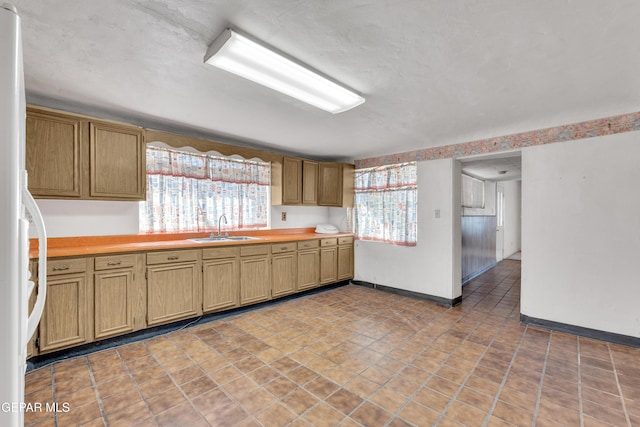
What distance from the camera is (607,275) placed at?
2.85m

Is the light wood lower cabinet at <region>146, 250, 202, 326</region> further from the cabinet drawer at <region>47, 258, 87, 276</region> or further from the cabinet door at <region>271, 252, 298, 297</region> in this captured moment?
the cabinet door at <region>271, 252, 298, 297</region>

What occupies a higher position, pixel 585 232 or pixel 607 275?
pixel 585 232

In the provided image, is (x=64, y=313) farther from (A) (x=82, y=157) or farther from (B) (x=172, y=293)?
(A) (x=82, y=157)

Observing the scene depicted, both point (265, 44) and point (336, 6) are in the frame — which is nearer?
point (336, 6)

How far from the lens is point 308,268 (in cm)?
433

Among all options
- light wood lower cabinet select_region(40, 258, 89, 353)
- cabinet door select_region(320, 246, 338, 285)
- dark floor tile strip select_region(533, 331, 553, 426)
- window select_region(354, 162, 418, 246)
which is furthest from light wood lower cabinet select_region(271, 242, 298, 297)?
dark floor tile strip select_region(533, 331, 553, 426)

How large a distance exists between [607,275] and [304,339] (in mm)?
3076

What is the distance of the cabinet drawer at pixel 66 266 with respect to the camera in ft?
7.79

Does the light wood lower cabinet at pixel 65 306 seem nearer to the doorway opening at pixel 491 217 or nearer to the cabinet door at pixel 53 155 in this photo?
the cabinet door at pixel 53 155

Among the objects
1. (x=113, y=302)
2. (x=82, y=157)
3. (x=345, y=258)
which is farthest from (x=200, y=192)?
(x=345, y=258)

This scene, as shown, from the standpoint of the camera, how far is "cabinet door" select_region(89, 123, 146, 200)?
9.00ft

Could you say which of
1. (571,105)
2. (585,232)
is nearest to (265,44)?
(571,105)

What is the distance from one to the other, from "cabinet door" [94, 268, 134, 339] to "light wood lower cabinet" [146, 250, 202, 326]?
0.17 m

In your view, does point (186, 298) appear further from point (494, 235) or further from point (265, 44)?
point (494, 235)
